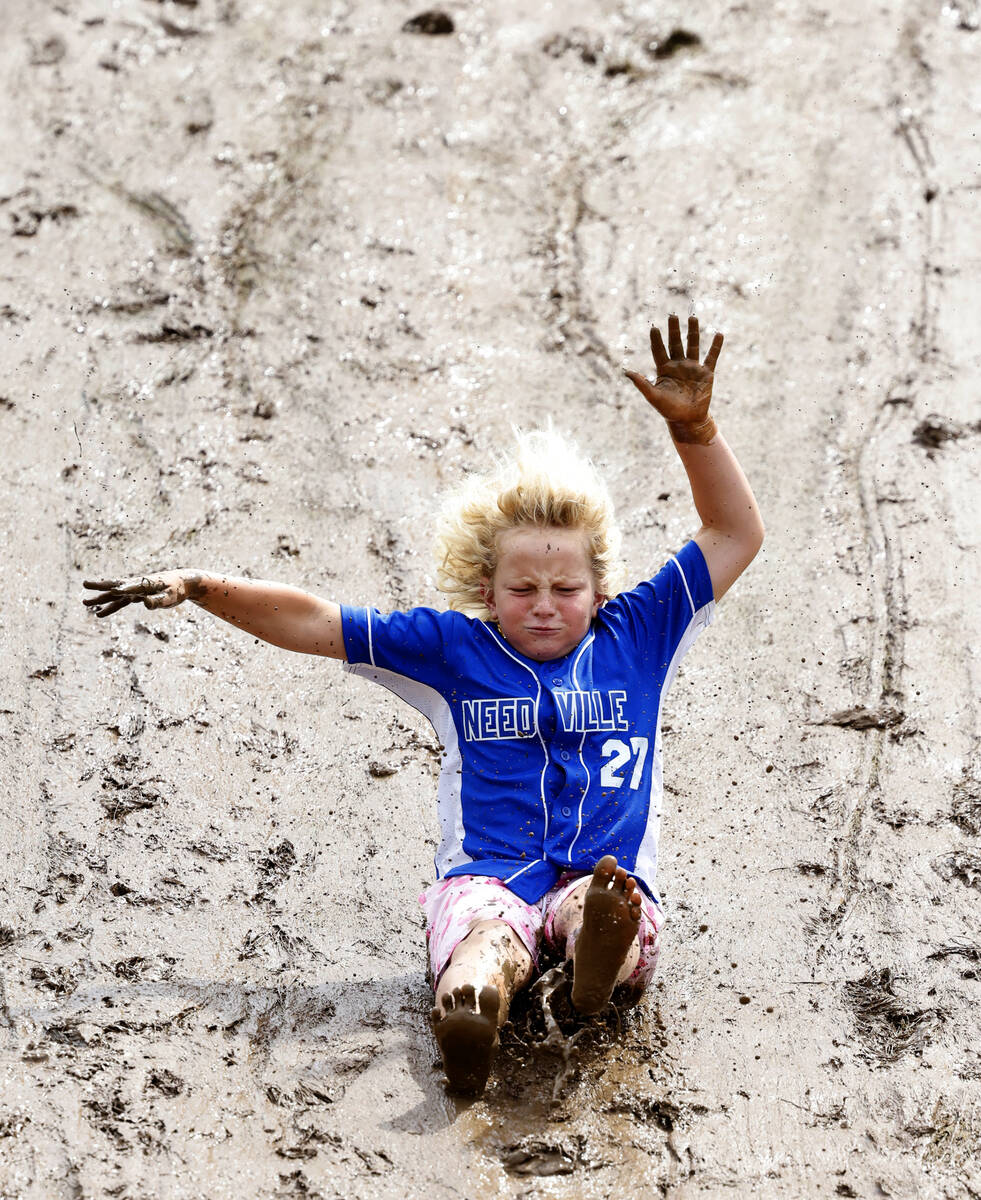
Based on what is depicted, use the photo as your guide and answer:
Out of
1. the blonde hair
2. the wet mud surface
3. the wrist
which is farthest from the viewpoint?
the blonde hair

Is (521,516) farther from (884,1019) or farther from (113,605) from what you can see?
(884,1019)

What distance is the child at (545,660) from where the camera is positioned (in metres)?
3.10

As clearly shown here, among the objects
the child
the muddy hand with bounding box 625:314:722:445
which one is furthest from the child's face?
the muddy hand with bounding box 625:314:722:445

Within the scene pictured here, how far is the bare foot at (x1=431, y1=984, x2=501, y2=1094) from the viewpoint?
266 centimetres

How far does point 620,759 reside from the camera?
320cm

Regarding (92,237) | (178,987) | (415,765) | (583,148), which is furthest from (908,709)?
(92,237)

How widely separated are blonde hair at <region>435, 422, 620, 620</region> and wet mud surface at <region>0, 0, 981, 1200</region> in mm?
693

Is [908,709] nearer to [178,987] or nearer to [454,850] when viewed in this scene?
[454,850]

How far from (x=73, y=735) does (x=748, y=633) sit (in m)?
1.99

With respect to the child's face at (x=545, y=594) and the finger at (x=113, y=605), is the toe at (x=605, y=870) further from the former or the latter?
the finger at (x=113, y=605)

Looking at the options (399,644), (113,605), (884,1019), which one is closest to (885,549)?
(884,1019)

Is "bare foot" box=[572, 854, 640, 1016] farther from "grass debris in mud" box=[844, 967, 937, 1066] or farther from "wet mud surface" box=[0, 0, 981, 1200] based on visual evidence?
"grass debris in mud" box=[844, 967, 937, 1066]

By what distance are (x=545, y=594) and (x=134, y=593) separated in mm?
903

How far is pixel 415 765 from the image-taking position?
156 inches
